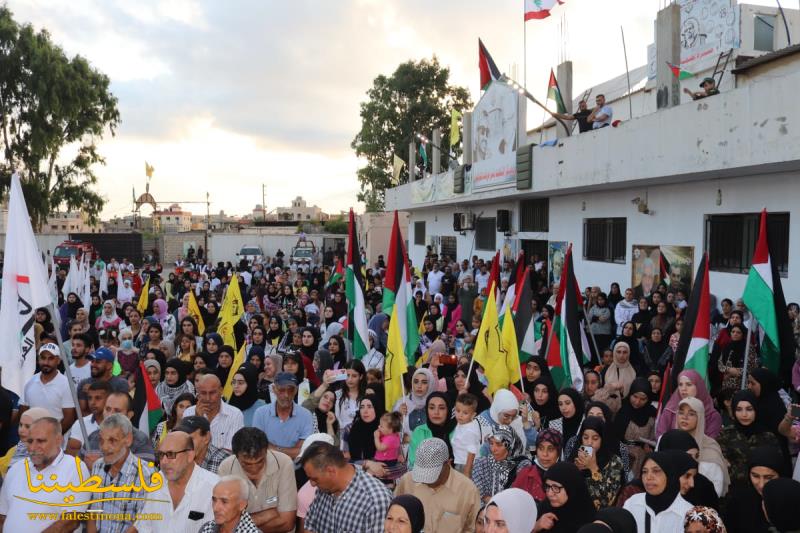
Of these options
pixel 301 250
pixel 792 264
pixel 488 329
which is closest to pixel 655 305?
pixel 792 264

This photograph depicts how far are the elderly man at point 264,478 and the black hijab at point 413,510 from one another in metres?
0.99

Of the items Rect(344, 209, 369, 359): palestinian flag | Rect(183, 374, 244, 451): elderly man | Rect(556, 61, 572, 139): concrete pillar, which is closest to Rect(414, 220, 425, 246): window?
Rect(556, 61, 572, 139): concrete pillar

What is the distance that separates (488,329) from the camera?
22.7 feet

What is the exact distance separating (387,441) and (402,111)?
1326 inches

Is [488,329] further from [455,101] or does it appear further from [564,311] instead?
[455,101]

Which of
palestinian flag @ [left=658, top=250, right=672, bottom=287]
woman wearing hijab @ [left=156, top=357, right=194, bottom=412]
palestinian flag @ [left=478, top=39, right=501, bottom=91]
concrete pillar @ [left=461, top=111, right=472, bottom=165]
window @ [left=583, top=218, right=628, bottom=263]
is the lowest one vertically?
woman wearing hijab @ [left=156, top=357, right=194, bottom=412]

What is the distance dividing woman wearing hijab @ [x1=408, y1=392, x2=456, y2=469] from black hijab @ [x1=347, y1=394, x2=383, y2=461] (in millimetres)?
311

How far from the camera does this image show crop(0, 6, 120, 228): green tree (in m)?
30.6

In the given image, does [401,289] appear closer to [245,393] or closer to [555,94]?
[245,393]

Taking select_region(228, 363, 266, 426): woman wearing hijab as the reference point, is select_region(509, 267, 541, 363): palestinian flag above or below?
above

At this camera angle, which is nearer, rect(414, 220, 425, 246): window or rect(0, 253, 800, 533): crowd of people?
rect(0, 253, 800, 533): crowd of people

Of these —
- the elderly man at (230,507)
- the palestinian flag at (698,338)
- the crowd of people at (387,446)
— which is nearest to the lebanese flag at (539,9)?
the crowd of people at (387,446)

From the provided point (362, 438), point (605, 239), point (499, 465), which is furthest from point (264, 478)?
point (605, 239)

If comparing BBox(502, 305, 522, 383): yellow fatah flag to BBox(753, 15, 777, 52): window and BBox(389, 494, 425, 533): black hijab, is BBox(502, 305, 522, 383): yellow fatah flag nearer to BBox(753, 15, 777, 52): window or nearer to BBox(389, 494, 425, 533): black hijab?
BBox(389, 494, 425, 533): black hijab
